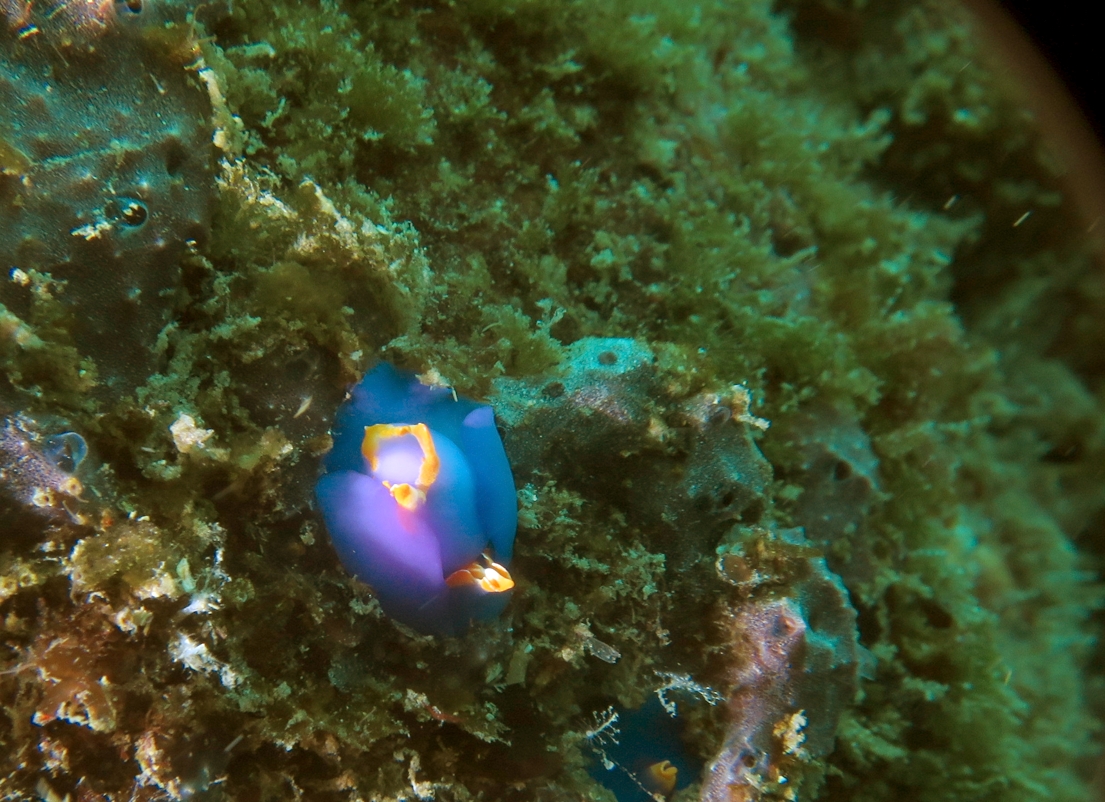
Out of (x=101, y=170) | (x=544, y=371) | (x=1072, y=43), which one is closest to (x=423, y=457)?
(x=544, y=371)

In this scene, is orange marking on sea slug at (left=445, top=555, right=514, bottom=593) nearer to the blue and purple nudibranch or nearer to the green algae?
the blue and purple nudibranch

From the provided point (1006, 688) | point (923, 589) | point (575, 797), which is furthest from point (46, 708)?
point (1006, 688)

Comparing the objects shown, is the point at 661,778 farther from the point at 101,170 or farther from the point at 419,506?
the point at 101,170

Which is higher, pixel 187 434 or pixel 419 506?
pixel 419 506

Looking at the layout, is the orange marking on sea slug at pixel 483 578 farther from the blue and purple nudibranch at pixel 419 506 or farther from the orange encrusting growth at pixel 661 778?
the orange encrusting growth at pixel 661 778

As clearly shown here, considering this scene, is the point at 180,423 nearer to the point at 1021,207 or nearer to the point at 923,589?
the point at 923,589

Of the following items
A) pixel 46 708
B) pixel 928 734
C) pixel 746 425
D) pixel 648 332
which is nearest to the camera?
pixel 46 708

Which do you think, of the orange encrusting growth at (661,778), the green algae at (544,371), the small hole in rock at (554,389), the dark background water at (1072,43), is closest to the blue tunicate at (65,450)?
the green algae at (544,371)
